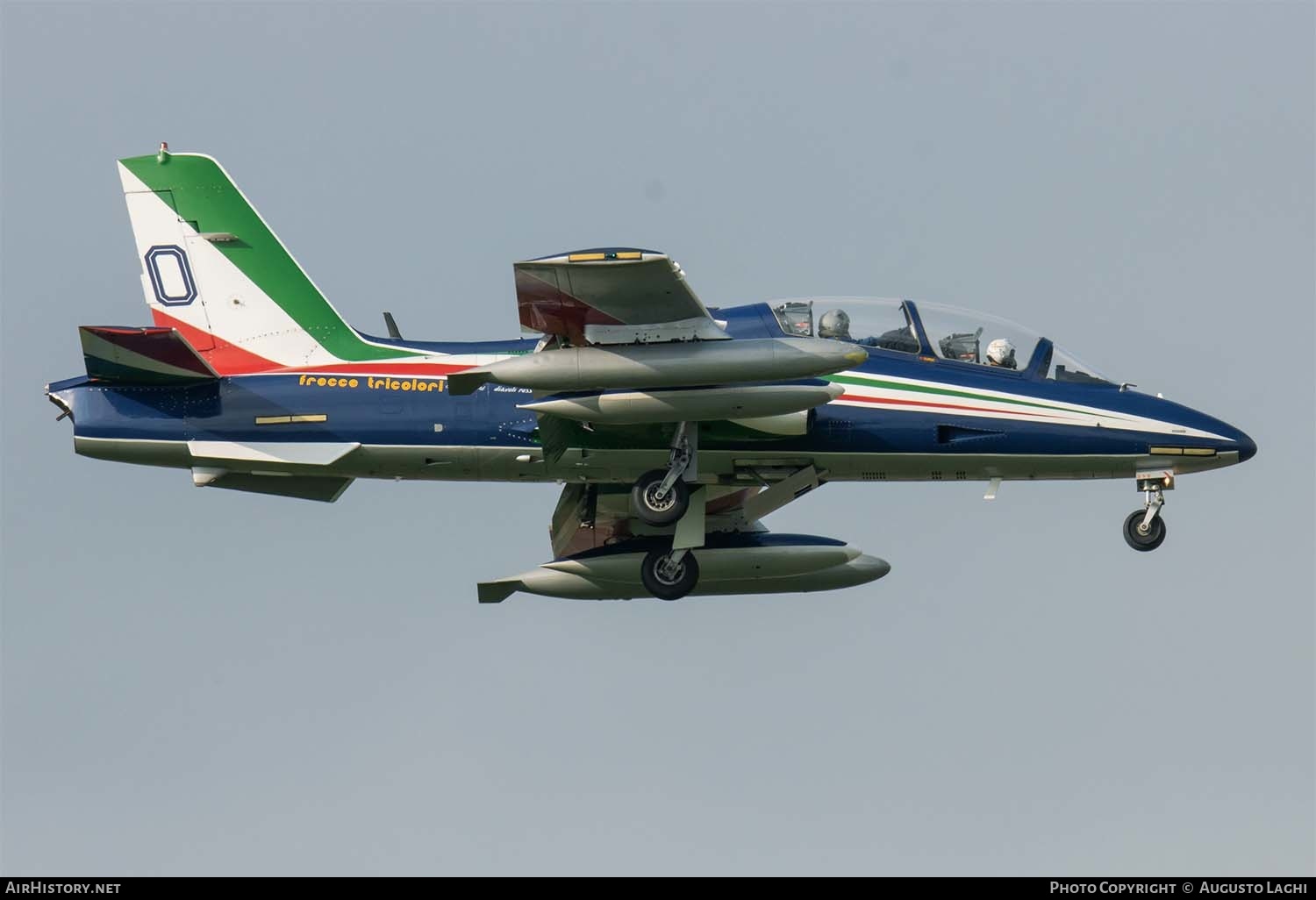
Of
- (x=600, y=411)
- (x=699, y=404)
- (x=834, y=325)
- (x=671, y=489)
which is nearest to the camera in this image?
(x=699, y=404)

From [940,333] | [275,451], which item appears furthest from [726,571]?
[275,451]

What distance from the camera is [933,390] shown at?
2198cm

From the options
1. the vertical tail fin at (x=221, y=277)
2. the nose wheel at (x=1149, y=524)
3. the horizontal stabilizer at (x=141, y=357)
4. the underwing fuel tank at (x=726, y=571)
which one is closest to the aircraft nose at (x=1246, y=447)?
the nose wheel at (x=1149, y=524)

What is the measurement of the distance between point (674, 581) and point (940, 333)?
14.1 feet

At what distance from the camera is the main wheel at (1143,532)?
22.4m

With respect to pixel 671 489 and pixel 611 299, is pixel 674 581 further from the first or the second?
pixel 611 299

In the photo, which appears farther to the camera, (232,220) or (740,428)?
(232,220)

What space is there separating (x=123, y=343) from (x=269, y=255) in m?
2.44

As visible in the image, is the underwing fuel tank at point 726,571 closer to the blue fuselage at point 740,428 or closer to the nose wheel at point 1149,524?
the blue fuselage at point 740,428

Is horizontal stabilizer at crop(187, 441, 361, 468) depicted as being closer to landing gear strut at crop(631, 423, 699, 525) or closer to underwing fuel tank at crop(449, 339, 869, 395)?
underwing fuel tank at crop(449, 339, 869, 395)

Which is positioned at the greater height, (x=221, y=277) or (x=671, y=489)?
(x=221, y=277)

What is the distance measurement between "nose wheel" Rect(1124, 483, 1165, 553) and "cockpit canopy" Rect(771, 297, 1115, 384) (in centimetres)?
138

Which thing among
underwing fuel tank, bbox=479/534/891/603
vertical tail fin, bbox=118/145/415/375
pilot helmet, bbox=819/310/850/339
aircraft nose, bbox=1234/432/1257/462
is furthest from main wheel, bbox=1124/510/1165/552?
vertical tail fin, bbox=118/145/415/375

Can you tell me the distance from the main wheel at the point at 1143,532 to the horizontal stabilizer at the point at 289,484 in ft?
30.3
